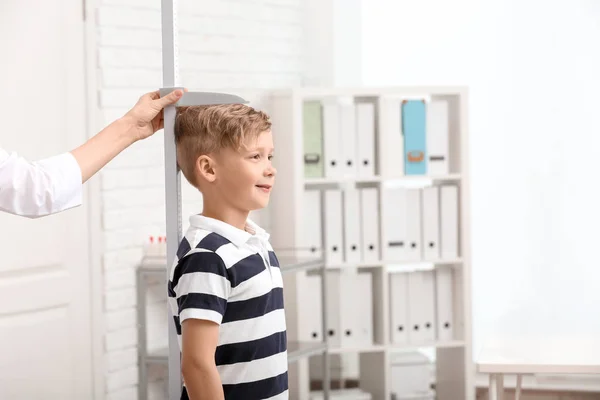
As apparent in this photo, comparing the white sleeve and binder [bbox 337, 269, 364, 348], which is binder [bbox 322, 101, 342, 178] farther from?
the white sleeve

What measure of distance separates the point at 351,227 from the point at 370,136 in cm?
37

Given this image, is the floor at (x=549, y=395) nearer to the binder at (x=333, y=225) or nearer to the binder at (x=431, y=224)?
the binder at (x=431, y=224)

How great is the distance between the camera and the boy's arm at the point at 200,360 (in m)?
1.08

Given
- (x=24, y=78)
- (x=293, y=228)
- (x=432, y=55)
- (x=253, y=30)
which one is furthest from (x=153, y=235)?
(x=432, y=55)

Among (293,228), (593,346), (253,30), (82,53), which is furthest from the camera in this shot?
(253,30)

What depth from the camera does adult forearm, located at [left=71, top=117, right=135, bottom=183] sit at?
47.4 inches

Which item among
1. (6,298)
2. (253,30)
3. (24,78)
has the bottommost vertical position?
(6,298)

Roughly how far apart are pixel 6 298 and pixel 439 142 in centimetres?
172

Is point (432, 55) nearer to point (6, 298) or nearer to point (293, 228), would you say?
point (293, 228)

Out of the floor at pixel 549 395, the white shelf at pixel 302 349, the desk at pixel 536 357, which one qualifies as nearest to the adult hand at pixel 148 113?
the desk at pixel 536 357

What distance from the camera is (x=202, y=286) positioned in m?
1.12

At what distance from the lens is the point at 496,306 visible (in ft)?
12.1

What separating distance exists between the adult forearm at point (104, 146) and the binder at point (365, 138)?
2213mm

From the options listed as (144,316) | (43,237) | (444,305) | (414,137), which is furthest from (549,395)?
(43,237)
